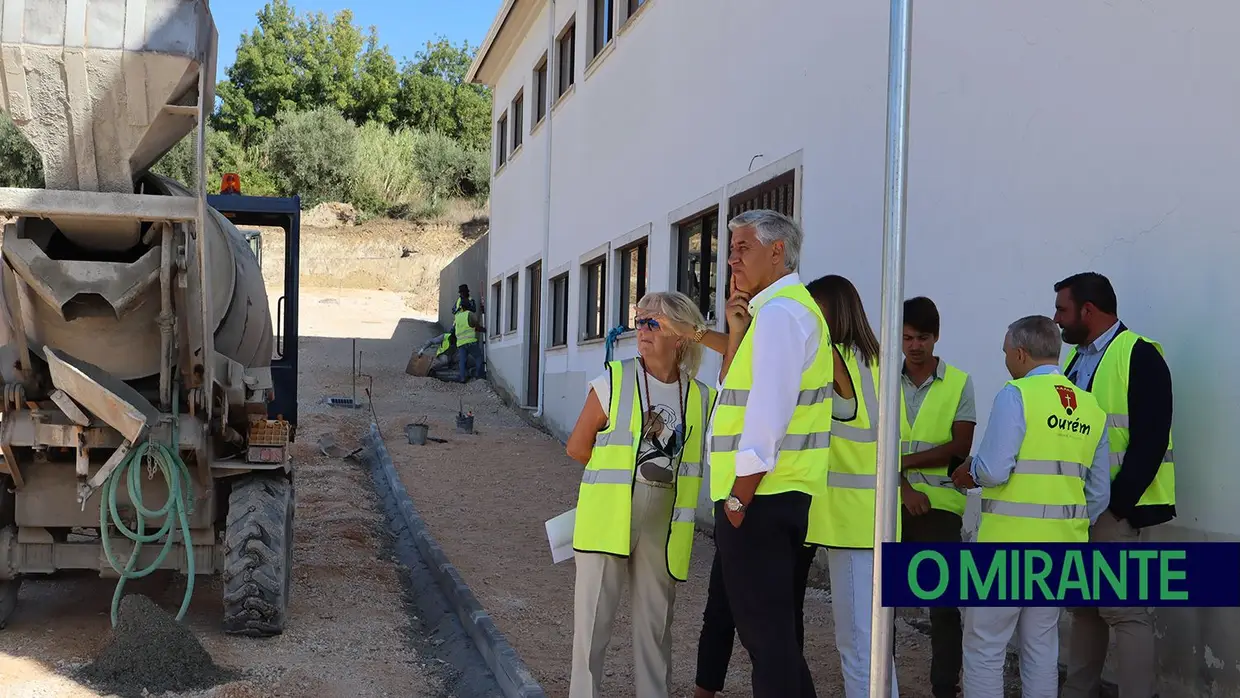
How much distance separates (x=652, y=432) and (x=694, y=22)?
772 cm

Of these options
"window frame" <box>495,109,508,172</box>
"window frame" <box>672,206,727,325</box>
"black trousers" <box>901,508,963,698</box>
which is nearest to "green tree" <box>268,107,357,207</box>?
"window frame" <box>495,109,508,172</box>

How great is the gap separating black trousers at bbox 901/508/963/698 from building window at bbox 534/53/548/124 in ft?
49.2

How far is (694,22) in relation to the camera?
37.3ft

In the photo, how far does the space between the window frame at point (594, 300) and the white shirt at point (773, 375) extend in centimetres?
1090

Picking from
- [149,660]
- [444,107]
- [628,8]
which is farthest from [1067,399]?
[444,107]

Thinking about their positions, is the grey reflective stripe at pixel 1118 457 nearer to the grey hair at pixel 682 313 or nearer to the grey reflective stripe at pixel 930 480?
the grey reflective stripe at pixel 930 480

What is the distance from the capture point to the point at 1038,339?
4.56 meters

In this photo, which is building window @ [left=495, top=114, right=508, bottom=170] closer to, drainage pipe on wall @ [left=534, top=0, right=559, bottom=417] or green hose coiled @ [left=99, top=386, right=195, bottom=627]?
drainage pipe on wall @ [left=534, top=0, right=559, bottom=417]

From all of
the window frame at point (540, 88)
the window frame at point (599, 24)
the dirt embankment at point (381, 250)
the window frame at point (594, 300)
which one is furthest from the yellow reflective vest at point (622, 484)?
the dirt embankment at point (381, 250)

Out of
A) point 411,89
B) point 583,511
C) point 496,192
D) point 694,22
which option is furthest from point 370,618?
point 411,89

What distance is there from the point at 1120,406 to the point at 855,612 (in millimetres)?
1420

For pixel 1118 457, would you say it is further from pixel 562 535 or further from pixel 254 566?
pixel 254 566

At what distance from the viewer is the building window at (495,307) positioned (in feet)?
75.7

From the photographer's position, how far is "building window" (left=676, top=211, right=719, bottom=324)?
10.9 meters
